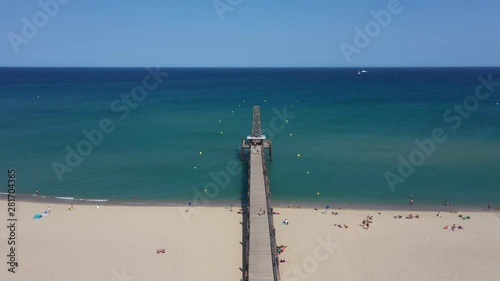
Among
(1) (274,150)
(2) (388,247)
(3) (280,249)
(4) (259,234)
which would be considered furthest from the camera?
(1) (274,150)

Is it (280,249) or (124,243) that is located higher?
(124,243)

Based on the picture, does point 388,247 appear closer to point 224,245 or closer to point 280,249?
point 280,249

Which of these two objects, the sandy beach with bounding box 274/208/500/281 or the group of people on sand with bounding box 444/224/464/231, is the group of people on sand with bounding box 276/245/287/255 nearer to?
the sandy beach with bounding box 274/208/500/281

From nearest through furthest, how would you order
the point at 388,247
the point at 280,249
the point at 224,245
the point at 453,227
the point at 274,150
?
the point at 280,249 → the point at 224,245 → the point at 388,247 → the point at 453,227 → the point at 274,150

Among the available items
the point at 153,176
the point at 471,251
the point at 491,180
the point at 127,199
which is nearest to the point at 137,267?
the point at 127,199

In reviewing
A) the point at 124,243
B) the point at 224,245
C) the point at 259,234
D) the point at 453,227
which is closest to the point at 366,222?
the point at 453,227

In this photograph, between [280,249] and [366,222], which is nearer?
[280,249]

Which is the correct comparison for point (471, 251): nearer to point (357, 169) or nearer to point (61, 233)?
point (357, 169)

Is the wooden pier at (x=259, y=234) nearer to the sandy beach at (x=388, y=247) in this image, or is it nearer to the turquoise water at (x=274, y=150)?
the sandy beach at (x=388, y=247)
